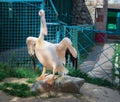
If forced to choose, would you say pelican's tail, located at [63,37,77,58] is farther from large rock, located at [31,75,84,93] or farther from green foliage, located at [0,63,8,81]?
green foliage, located at [0,63,8,81]

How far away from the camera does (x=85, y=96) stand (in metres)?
6.86

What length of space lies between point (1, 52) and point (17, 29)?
0.72 m

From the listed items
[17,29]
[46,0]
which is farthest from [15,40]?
[46,0]

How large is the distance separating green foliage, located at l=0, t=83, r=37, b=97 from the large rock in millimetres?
150

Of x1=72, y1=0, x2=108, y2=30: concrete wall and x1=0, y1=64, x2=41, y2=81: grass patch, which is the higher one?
x1=72, y1=0, x2=108, y2=30: concrete wall

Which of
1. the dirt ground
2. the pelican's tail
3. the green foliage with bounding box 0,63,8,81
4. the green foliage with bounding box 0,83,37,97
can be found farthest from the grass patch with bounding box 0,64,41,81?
the pelican's tail

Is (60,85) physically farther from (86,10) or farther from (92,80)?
(86,10)

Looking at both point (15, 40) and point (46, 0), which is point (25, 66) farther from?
point (46, 0)

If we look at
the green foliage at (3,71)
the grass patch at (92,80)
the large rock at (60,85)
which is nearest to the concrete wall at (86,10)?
the grass patch at (92,80)

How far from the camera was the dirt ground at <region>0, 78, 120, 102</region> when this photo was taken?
21.1 feet

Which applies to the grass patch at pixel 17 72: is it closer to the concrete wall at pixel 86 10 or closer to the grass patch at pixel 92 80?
the grass patch at pixel 92 80

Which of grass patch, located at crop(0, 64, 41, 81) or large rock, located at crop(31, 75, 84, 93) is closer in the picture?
large rock, located at crop(31, 75, 84, 93)

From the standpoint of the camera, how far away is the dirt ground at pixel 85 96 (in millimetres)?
6434

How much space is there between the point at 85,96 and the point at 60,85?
537 millimetres
